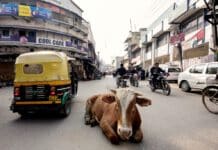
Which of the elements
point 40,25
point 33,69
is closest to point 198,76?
point 33,69

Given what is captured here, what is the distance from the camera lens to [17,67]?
25.8 ft

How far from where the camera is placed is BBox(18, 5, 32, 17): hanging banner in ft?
113

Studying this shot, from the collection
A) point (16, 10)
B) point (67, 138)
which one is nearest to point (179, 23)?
point (16, 10)

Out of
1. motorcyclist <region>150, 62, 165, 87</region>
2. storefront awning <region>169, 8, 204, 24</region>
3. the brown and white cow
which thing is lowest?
the brown and white cow

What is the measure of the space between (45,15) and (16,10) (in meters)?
4.13

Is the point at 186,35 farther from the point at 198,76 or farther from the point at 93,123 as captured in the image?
the point at 93,123

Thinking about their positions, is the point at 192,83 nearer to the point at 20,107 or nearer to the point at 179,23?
the point at 20,107

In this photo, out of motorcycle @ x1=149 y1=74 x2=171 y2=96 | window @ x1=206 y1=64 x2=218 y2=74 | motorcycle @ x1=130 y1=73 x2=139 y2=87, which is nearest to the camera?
window @ x1=206 y1=64 x2=218 y2=74

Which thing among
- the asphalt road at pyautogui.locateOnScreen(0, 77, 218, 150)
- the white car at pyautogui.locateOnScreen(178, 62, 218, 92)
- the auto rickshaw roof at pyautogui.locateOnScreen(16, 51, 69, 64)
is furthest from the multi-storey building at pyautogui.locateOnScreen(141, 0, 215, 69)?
the auto rickshaw roof at pyautogui.locateOnScreen(16, 51, 69, 64)

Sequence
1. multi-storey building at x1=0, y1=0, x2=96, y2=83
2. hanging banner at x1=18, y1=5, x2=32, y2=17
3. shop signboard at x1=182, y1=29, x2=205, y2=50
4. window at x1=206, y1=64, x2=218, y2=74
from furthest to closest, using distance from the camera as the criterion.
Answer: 1. hanging banner at x1=18, y1=5, x2=32, y2=17
2. multi-storey building at x1=0, y1=0, x2=96, y2=83
3. shop signboard at x1=182, y1=29, x2=205, y2=50
4. window at x1=206, y1=64, x2=218, y2=74

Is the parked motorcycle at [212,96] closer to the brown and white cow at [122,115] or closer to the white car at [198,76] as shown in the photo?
the brown and white cow at [122,115]

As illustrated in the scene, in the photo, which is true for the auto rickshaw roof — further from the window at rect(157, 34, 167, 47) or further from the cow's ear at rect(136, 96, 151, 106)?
the window at rect(157, 34, 167, 47)

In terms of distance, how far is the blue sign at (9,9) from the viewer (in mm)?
33781

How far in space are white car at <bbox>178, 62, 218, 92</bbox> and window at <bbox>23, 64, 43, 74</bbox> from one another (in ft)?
27.7
